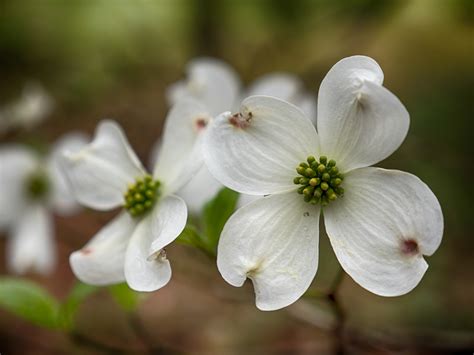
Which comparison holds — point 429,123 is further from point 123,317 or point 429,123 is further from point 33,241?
point 33,241

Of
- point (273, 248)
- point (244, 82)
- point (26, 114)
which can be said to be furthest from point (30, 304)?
point (244, 82)

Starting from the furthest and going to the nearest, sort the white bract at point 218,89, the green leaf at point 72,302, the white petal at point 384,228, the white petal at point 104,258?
the white bract at point 218,89, the green leaf at point 72,302, the white petal at point 104,258, the white petal at point 384,228

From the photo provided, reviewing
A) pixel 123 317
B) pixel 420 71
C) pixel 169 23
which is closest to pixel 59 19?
pixel 169 23

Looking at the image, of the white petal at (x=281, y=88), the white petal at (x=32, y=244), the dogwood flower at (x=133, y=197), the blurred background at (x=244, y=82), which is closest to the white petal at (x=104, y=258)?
the dogwood flower at (x=133, y=197)

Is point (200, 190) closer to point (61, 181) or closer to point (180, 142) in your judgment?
point (180, 142)

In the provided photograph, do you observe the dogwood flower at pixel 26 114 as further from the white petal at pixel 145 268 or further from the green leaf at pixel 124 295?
the white petal at pixel 145 268

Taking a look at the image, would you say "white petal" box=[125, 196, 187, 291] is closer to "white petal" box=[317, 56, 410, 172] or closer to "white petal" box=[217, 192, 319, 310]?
"white petal" box=[217, 192, 319, 310]
